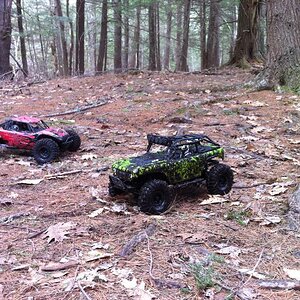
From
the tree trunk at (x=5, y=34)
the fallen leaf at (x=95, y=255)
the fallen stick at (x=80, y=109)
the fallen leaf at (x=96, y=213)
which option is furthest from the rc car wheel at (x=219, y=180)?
the tree trunk at (x=5, y=34)

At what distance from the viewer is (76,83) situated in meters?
13.6

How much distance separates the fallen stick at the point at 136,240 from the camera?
133 inches

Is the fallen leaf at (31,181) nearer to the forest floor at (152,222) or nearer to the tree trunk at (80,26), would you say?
the forest floor at (152,222)

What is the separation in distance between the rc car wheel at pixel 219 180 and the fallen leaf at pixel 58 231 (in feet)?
5.76

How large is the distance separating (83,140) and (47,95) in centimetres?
513

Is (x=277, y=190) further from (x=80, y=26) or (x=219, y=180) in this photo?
(x=80, y=26)

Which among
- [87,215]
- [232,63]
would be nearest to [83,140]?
[87,215]

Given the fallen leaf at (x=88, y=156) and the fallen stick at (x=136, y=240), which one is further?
the fallen leaf at (x=88, y=156)

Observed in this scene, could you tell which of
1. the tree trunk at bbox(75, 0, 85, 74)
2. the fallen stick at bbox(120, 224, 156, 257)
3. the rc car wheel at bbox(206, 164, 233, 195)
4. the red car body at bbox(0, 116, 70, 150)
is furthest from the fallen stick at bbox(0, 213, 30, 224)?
the tree trunk at bbox(75, 0, 85, 74)

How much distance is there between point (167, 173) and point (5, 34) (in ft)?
46.1

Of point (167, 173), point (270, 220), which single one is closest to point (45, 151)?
point (167, 173)

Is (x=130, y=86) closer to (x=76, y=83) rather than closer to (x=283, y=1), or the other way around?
(x=76, y=83)

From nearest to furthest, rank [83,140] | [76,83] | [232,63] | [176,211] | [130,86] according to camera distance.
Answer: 1. [176,211]
2. [83,140]
3. [130,86]
4. [76,83]
5. [232,63]

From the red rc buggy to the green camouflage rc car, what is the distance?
2182 mm
